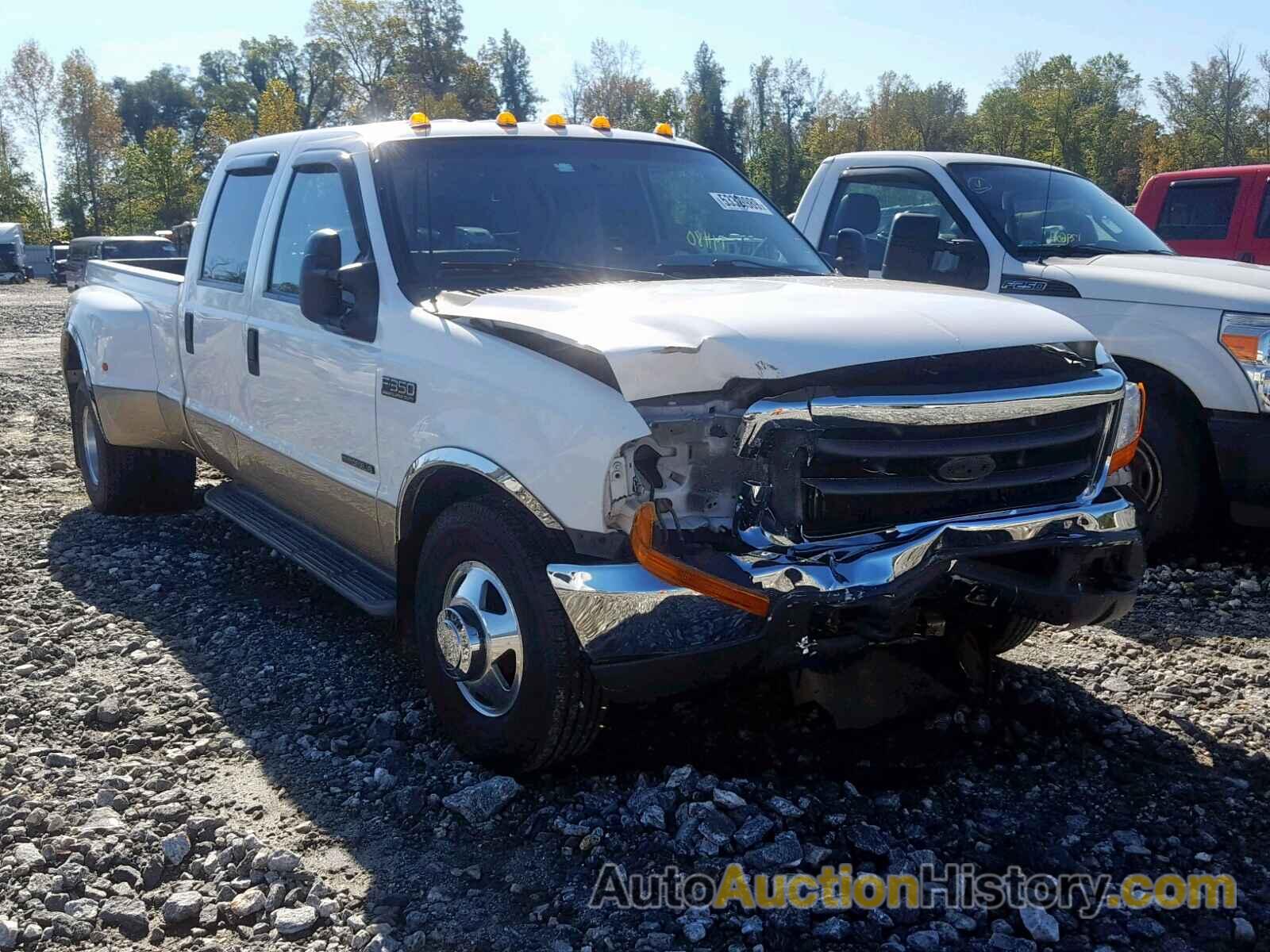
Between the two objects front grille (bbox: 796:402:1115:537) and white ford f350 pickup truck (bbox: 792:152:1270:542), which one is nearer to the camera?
front grille (bbox: 796:402:1115:537)

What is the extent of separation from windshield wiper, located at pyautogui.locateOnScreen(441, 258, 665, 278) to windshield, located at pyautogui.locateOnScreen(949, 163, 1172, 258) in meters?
2.99

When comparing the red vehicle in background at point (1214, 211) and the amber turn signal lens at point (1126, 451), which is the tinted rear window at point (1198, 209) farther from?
the amber turn signal lens at point (1126, 451)

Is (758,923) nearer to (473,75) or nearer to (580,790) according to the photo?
(580,790)

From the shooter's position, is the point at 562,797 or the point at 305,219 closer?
the point at 562,797

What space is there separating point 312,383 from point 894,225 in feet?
10.1

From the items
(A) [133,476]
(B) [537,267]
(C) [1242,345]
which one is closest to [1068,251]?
(C) [1242,345]

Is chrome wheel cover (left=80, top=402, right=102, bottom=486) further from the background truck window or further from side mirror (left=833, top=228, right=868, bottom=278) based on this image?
the background truck window

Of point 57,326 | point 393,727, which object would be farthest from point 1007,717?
point 57,326

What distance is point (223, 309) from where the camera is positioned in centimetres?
526

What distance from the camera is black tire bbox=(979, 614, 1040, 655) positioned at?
13.1 feet

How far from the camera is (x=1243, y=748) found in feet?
12.6

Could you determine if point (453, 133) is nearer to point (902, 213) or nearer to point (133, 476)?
point (902, 213)

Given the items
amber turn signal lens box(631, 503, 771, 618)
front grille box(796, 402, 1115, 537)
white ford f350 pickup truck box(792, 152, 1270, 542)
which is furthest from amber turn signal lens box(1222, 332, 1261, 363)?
amber turn signal lens box(631, 503, 771, 618)

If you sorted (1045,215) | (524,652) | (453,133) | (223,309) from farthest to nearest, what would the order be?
(1045,215) < (223,309) < (453,133) < (524,652)
